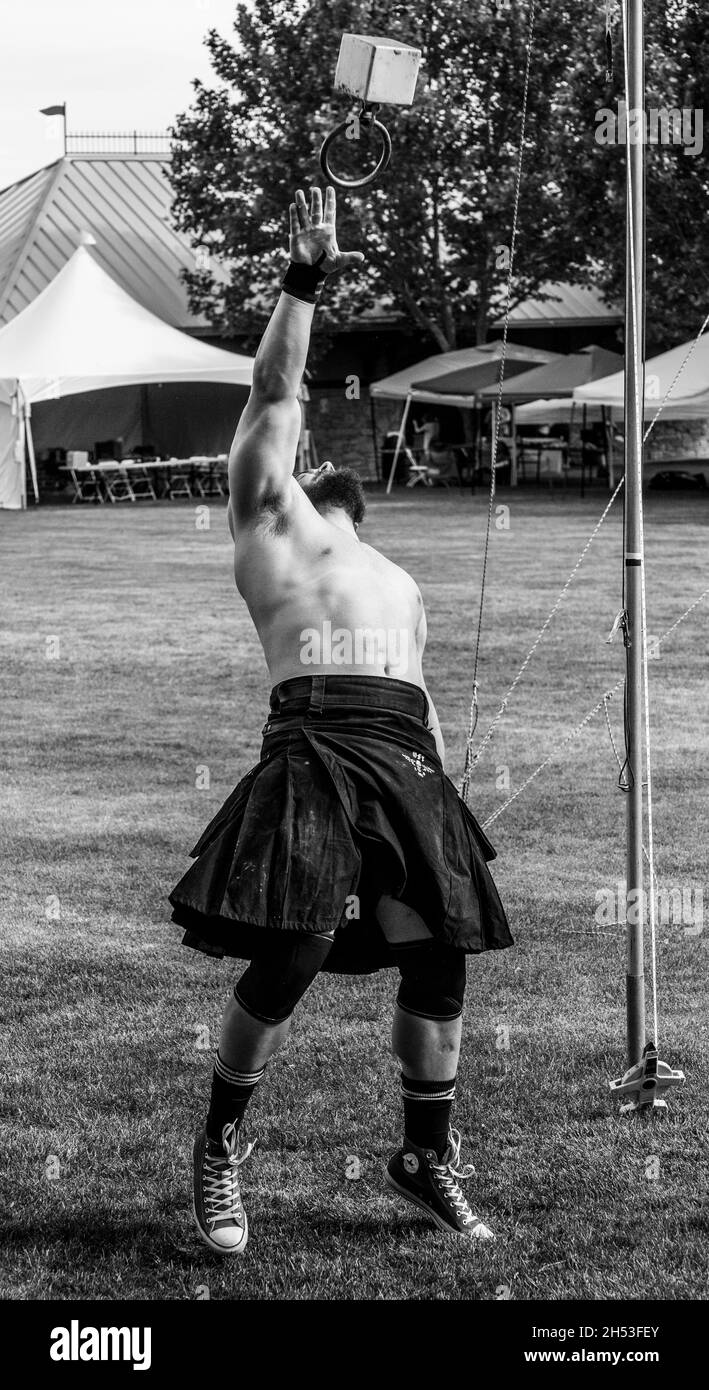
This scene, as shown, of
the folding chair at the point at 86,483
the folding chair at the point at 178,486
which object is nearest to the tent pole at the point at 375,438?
the folding chair at the point at 178,486

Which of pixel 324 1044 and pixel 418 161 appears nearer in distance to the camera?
pixel 324 1044

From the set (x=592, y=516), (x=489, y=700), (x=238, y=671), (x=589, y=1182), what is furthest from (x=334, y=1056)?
(x=592, y=516)

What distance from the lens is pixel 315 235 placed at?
3.62m

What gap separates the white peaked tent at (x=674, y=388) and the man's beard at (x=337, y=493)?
70.3ft

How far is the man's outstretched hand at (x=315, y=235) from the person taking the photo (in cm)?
361

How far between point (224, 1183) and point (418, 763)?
3.27 feet

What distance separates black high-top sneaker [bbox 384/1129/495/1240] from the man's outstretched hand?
195 centimetres

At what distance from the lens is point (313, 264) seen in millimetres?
3615

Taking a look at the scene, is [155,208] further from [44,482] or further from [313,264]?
[313,264]

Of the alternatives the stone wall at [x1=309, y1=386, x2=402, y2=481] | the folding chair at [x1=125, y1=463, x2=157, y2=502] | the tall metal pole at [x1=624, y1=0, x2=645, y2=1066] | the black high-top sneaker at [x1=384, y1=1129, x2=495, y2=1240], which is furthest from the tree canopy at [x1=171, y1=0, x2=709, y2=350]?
the black high-top sneaker at [x1=384, y1=1129, x2=495, y2=1240]

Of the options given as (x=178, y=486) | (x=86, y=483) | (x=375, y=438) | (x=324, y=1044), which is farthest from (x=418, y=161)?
(x=324, y=1044)

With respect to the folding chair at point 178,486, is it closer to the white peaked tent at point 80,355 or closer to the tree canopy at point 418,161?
the white peaked tent at point 80,355

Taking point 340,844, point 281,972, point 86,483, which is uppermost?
point 340,844

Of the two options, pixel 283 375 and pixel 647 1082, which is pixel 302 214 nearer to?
pixel 283 375
